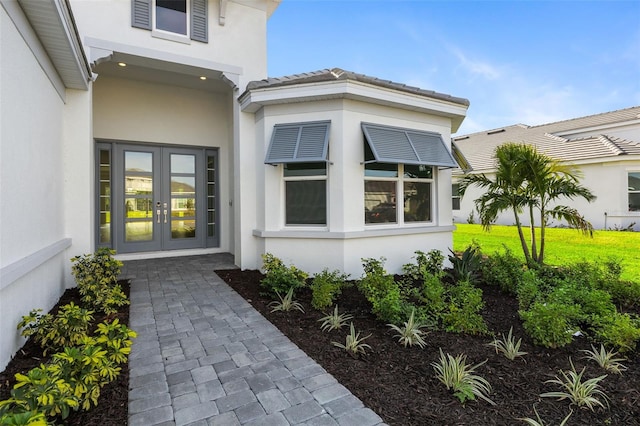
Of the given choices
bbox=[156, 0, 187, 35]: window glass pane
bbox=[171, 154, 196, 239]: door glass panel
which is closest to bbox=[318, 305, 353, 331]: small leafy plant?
bbox=[171, 154, 196, 239]: door glass panel

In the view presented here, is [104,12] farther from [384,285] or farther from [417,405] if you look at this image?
[417,405]

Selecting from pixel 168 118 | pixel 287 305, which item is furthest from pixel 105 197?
pixel 287 305

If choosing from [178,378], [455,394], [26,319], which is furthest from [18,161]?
[455,394]

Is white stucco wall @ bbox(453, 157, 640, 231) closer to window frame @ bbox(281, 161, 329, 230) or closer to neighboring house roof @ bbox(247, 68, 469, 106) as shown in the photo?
neighboring house roof @ bbox(247, 68, 469, 106)

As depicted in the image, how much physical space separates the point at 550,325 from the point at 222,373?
3761 millimetres

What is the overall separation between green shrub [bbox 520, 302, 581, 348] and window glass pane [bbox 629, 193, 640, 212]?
15.7 metres

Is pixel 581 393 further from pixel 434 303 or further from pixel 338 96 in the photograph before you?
pixel 338 96

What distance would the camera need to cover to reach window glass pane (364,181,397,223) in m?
7.16

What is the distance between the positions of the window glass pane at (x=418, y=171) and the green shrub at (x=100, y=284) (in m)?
6.23

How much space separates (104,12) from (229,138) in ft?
13.4

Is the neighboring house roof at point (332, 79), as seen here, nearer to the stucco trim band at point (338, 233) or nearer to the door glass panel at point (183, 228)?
the stucco trim band at point (338, 233)

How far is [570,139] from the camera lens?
19.4m

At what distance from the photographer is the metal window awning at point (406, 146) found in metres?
6.70

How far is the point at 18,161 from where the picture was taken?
3.47 metres
